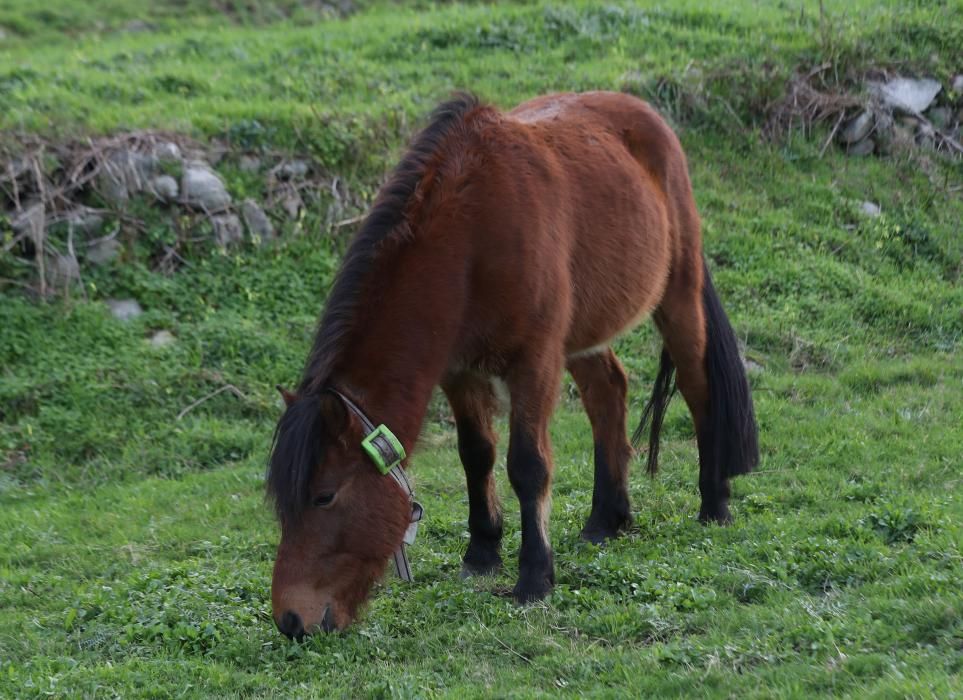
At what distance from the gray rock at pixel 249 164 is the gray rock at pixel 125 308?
172 centimetres

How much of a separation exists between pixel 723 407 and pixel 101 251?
533 cm

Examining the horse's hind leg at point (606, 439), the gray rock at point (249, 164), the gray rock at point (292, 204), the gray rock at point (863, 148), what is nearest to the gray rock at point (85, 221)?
the gray rock at point (249, 164)

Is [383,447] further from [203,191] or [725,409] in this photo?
[203,191]

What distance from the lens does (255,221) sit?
988 centimetres

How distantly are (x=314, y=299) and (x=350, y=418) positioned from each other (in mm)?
5131

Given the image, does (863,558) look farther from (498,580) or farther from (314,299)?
(314,299)

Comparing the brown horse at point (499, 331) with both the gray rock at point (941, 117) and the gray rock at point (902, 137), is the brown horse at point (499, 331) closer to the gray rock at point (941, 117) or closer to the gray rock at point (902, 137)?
the gray rock at point (902, 137)

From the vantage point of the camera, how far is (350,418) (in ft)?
15.2

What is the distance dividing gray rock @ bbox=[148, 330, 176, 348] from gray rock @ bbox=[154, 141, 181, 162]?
1685 millimetres

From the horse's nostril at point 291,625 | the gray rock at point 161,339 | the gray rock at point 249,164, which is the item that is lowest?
the gray rock at point 161,339

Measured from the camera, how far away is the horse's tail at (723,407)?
6594mm

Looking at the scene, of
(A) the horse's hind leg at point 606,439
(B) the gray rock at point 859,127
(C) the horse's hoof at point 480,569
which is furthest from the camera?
(B) the gray rock at point 859,127

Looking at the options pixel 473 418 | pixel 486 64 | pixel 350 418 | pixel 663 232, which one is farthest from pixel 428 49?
pixel 350 418

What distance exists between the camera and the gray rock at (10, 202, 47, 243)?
9.02 meters
